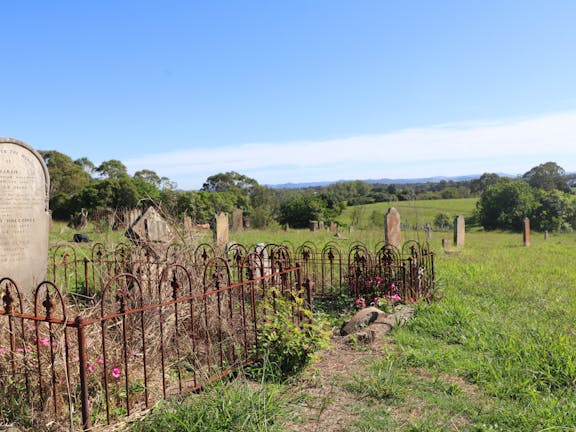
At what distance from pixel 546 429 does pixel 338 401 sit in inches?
56.4

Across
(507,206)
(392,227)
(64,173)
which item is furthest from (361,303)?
(64,173)

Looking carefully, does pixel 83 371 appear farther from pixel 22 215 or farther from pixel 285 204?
pixel 285 204

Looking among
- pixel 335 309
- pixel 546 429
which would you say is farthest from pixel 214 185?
pixel 546 429

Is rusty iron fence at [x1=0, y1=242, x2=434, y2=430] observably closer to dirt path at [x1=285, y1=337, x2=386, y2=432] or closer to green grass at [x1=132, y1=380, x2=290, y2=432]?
green grass at [x1=132, y1=380, x2=290, y2=432]

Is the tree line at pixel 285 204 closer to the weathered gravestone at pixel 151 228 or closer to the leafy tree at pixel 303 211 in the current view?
the leafy tree at pixel 303 211

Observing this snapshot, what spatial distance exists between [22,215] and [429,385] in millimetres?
5015

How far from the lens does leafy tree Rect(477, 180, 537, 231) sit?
35.4 m

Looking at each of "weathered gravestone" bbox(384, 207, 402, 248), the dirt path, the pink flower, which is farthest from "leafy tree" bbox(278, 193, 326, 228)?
the dirt path

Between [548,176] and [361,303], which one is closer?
[361,303]

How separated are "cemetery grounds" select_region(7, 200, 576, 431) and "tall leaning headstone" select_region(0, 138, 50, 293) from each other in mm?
3407

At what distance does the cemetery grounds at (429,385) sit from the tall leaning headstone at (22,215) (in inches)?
134

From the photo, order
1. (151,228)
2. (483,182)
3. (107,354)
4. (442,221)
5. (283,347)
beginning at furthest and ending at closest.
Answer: (483,182)
(442,221)
(151,228)
(283,347)
(107,354)

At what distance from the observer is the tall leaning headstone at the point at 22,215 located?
18.1ft

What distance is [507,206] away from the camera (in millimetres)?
36750
